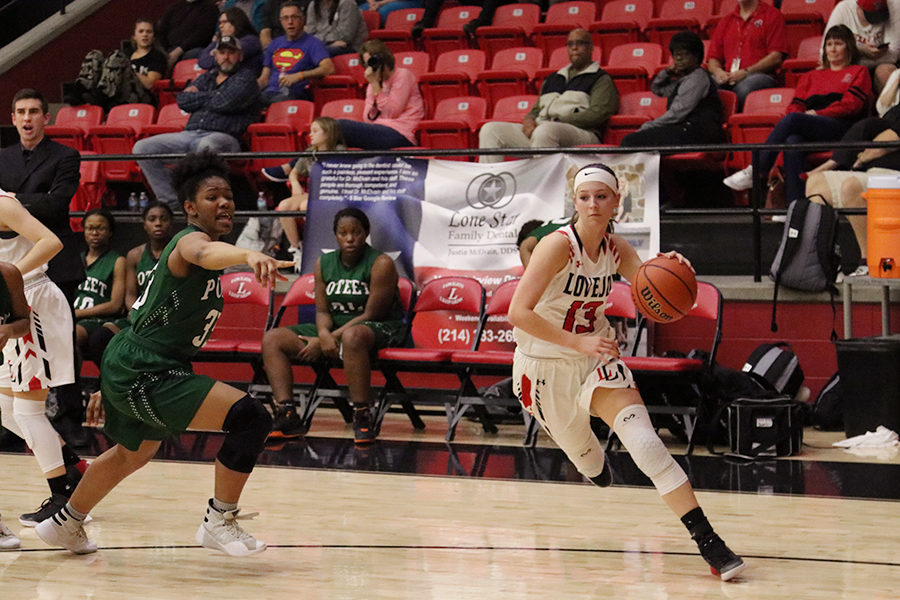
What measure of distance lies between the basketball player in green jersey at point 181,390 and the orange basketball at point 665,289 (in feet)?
4.84

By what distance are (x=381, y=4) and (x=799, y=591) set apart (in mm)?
8972

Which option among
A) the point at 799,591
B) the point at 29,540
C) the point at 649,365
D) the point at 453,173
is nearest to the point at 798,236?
the point at 649,365

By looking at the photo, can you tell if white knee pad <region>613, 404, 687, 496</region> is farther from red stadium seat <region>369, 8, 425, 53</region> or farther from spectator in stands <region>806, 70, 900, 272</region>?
red stadium seat <region>369, 8, 425, 53</region>

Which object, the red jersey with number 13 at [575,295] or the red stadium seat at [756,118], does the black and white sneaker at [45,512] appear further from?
the red stadium seat at [756,118]

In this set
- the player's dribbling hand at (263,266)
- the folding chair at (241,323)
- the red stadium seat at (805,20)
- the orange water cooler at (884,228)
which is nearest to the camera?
the player's dribbling hand at (263,266)

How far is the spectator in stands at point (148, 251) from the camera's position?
27.3 ft

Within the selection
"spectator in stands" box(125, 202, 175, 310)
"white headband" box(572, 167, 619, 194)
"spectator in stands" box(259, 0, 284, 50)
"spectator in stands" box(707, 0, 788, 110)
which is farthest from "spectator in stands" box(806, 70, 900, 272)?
"spectator in stands" box(259, 0, 284, 50)

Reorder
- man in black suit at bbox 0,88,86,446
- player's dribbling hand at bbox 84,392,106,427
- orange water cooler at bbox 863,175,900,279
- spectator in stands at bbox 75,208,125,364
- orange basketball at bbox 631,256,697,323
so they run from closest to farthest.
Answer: orange basketball at bbox 631,256,697,323, man in black suit at bbox 0,88,86,446, orange water cooler at bbox 863,175,900,279, player's dribbling hand at bbox 84,392,106,427, spectator in stands at bbox 75,208,125,364

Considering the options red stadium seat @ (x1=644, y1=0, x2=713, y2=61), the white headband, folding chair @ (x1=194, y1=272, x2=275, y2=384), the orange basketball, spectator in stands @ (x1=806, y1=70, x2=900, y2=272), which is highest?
red stadium seat @ (x1=644, y1=0, x2=713, y2=61)

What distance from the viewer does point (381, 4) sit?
1197 centimetres

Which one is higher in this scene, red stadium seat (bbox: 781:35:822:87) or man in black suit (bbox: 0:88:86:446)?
red stadium seat (bbox: 781:35:822:87)

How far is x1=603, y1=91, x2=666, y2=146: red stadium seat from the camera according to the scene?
8.91 m

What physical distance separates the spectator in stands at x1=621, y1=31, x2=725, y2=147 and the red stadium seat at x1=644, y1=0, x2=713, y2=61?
1478mm

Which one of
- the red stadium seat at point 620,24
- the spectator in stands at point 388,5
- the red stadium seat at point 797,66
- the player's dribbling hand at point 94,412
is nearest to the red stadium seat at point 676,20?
the red stadium seat at point 620,24
